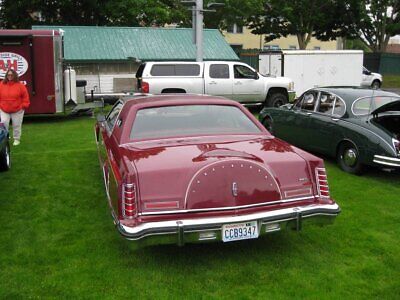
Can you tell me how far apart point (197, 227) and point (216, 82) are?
1299 cm

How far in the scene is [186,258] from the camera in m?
4.77

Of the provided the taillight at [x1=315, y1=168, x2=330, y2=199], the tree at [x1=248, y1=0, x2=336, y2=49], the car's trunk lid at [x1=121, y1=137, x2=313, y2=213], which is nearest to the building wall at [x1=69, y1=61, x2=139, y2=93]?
the car's trunk lid at [x1=121, y1=137, x2=313, y2=213]

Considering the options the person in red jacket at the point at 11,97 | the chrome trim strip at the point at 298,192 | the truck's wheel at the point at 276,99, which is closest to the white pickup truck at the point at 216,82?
the truck's wheel at the point at 276,99

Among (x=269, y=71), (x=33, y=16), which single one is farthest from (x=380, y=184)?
(x=33, y=16)

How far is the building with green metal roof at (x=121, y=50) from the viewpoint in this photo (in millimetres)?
20703

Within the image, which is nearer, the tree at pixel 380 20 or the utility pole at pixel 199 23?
the utility pole at pixel 199 23

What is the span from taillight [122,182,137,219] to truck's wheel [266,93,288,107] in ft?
44.7

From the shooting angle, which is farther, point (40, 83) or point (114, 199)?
point (40, 83)

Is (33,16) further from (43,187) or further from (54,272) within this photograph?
(54,272)

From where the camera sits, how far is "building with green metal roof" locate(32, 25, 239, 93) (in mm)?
20703

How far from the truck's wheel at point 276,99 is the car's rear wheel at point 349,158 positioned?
29.4 ft

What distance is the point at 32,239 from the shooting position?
17.5 ft

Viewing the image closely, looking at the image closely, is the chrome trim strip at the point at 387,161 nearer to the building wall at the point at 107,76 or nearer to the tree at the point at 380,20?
the building wall at the point at 107,76

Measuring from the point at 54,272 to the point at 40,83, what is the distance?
10843 mm
